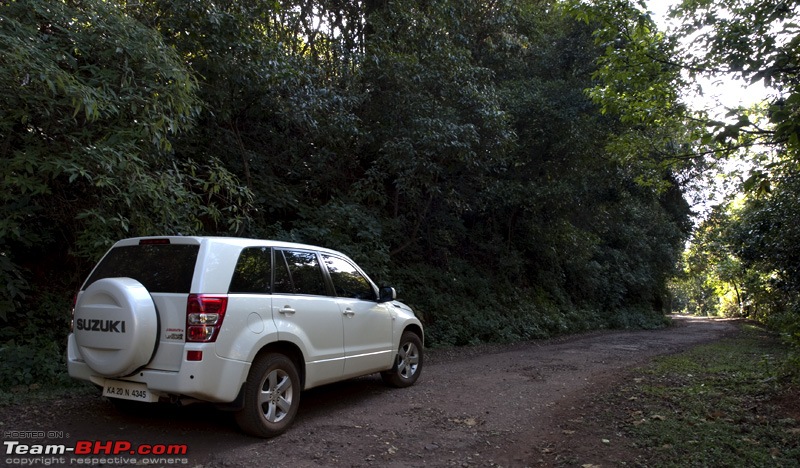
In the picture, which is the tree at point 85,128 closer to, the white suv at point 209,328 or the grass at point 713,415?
the white suv at point 209,328

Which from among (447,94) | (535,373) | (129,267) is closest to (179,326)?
(129,267)

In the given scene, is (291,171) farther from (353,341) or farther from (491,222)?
(491,222)

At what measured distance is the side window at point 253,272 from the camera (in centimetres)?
498

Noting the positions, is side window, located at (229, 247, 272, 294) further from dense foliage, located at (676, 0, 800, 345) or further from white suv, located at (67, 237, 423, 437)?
dense foliage, located at (676, 0, 800, 345)

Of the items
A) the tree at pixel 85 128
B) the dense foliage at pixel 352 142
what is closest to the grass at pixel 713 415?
the dense foliage at pixel 352 142

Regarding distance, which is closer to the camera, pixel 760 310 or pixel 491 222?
pixel 491 222

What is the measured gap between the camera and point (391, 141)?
1150 cm

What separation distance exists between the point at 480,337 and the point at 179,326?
9.85 meters

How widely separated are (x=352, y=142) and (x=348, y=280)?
6.24m

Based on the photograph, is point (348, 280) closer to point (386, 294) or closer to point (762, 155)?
point (386, 294)

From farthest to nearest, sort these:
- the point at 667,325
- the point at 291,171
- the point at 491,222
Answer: the point at 667,325
the point at 491,222
the point at 291,171

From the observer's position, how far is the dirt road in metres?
4.67

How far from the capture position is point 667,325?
23.6m

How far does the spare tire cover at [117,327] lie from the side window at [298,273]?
1220 mm
